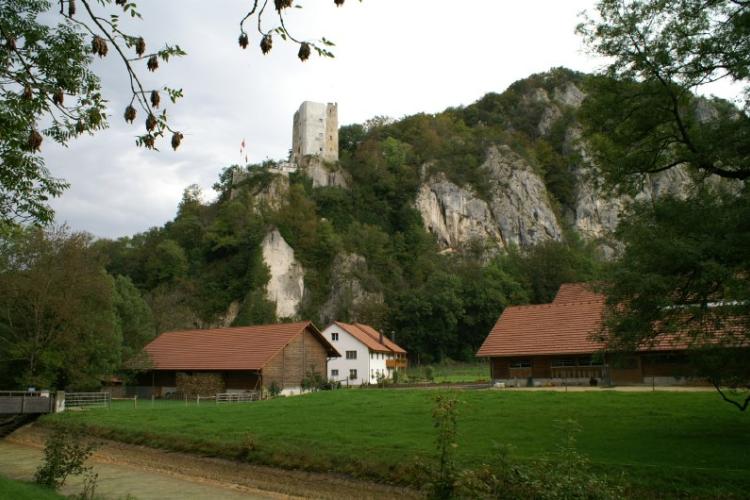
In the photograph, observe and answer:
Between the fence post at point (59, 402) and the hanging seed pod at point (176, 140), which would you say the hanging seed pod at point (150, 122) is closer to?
the hanging seed pod at point (176, 140)

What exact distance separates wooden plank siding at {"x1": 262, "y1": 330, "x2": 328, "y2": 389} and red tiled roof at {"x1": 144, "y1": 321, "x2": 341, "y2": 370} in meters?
0.53

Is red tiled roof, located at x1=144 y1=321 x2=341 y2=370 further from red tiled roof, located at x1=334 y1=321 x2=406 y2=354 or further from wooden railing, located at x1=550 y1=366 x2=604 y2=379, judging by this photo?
wooden railing, located at x1=550 y1=366 x2=604 y2=379

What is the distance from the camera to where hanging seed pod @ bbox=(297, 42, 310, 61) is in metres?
5.26

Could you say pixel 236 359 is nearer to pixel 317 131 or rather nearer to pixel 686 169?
pixel 686 169

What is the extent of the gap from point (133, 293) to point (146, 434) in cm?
3311

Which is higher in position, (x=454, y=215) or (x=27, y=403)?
(x=454, y=215)

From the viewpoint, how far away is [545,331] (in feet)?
124

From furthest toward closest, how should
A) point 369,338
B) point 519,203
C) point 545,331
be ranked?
point 519,203
point 369,338
point 545,331

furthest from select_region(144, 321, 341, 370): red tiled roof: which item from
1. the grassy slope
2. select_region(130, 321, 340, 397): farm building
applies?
the grassy slope

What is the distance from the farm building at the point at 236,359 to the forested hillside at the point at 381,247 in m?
19.7

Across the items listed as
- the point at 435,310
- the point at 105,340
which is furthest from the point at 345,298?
the point at 105,340

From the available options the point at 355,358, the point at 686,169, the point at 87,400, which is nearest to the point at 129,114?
the point at 686,169

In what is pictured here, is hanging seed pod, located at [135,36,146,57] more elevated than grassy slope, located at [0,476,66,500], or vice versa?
hanging seed pod, located at [135,36,146,57]

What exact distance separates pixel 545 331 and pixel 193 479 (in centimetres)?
2573
